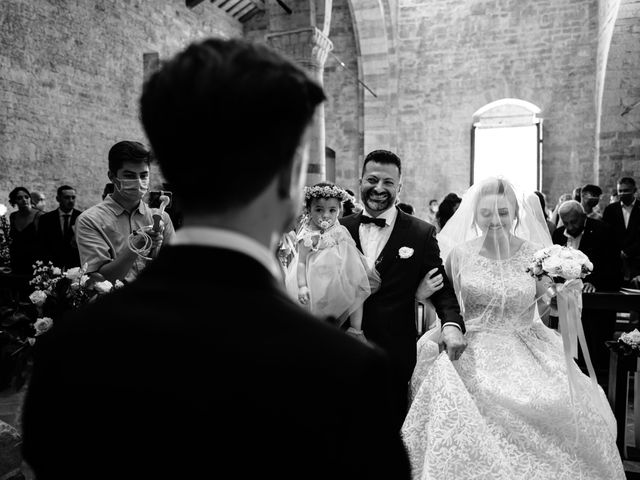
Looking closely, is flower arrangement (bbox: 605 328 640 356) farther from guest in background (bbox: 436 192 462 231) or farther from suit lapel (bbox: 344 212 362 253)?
guest in background (bbox: 436 192 462 231)

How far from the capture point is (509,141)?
13945mm

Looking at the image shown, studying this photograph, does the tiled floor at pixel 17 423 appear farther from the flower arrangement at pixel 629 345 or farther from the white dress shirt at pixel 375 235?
the white dress shirt at pixel 375 235

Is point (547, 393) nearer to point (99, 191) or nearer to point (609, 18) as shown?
point (99, 191)

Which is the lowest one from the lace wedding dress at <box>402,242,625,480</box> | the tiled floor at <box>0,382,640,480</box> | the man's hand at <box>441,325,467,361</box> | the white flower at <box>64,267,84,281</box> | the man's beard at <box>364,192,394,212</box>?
the tiled floor at <box>0,382,640,480</box>

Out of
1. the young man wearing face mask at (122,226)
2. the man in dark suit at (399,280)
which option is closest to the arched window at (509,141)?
the man in dark suit at (399,280)

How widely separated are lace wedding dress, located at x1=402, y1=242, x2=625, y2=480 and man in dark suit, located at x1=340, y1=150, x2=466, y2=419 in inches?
7.7

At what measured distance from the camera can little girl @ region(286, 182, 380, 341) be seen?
285 cm

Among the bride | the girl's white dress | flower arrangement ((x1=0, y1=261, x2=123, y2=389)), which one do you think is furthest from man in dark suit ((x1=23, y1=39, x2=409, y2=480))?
the girl's white dress

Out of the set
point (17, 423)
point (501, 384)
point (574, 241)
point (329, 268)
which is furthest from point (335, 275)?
point (574, 241)

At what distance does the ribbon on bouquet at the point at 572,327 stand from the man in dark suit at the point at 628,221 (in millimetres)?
4665

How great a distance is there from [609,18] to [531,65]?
2028 mm

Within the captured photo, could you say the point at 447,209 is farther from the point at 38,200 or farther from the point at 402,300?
the point at 38,200

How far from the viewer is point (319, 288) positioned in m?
3.00

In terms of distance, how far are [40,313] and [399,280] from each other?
5.76 feet
